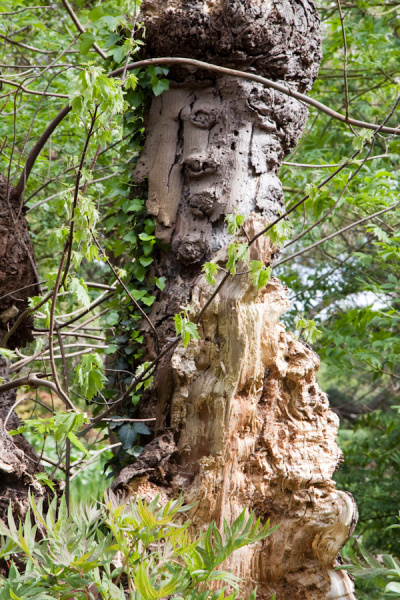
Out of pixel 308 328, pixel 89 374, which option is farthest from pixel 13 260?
pixel 308 328

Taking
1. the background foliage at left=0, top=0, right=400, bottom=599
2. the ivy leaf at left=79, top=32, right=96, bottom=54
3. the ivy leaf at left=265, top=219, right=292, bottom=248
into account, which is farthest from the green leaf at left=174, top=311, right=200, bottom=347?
the ivy leaf at left=79, top=32, right=96, bottom=54

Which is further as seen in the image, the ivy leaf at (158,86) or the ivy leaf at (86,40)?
the ivy leaf at (158,86)

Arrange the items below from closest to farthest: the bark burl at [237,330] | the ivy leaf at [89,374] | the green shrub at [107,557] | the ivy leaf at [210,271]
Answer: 1. the green shrub at [107,557]
2. the ivy leaf at [89,374]
3. the ivy leaf at [210,271]
4. the bark burl at [237,330]

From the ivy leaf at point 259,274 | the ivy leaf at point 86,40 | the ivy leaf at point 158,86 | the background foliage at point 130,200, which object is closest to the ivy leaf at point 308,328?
the background foliage at point 130,200

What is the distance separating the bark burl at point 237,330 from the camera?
2334 mm

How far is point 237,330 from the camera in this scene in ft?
7.63

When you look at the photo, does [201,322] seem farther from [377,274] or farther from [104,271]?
[377,274]

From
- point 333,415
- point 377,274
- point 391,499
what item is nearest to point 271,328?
point 333,415

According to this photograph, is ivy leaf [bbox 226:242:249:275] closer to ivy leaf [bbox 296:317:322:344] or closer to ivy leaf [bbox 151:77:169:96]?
ivy leaf [bbox 296:317:322:344]

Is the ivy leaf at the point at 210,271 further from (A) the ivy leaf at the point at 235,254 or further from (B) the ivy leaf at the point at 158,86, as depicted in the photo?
(B) the ivy leaf at the point at 158,86

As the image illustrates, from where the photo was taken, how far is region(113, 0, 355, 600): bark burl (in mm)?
2334

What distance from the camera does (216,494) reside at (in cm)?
230

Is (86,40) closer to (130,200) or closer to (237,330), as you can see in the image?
(130,200)

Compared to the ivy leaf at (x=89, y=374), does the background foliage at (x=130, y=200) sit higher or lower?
higher
